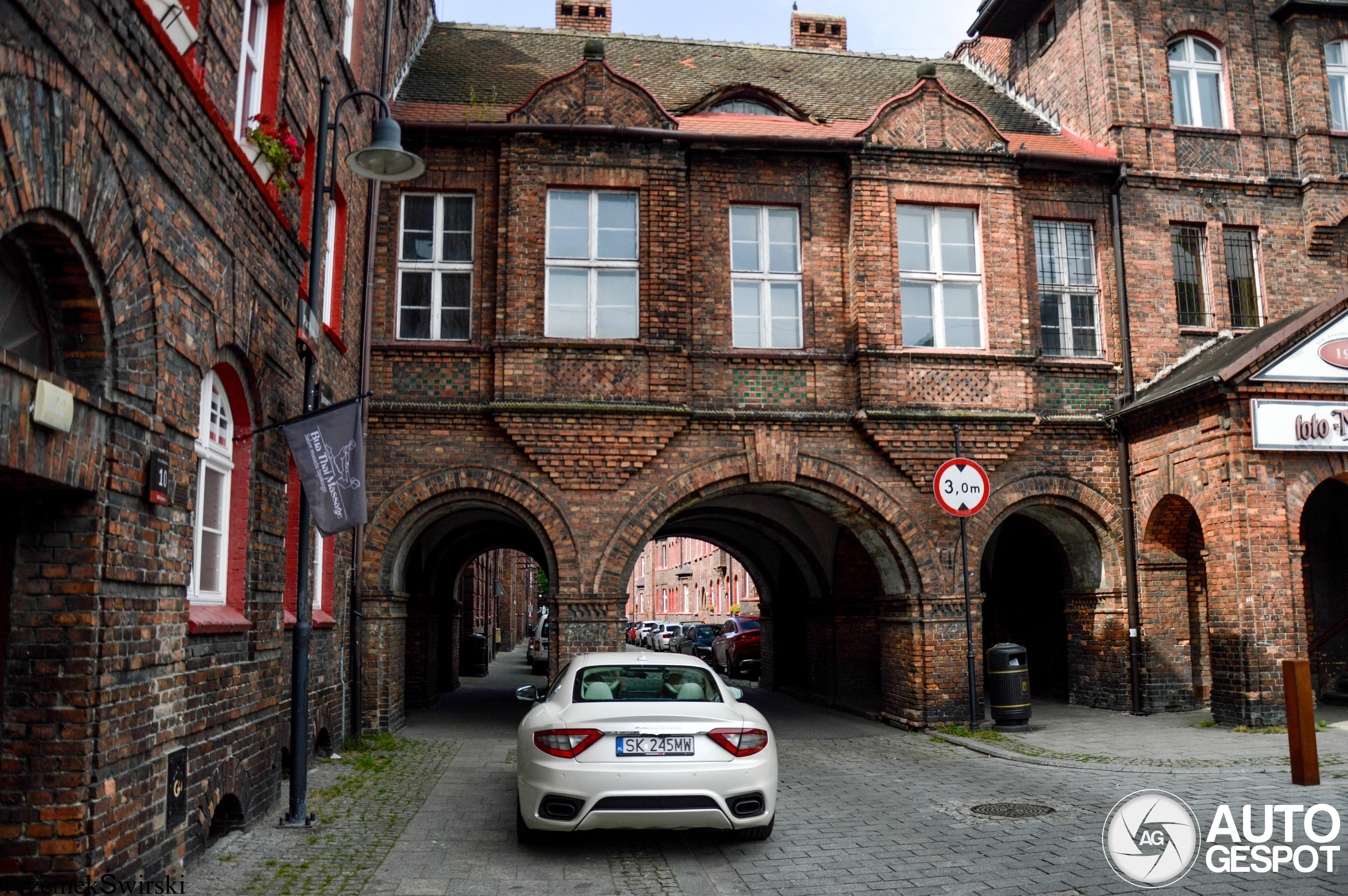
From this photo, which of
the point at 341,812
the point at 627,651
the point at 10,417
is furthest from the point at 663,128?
the point at 10,417

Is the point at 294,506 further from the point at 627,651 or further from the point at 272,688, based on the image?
the point at 627,651

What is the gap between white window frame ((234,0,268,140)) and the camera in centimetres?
828

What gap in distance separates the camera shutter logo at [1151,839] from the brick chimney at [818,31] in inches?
744

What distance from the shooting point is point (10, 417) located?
183 inches

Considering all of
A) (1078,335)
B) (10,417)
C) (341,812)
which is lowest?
(341,812)

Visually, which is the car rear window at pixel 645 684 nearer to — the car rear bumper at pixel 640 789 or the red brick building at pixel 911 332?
the car rear bumper at pixel 640 789

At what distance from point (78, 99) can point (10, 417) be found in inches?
66.7

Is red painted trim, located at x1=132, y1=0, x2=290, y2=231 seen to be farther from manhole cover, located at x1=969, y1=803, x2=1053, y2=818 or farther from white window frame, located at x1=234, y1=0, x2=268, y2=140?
manhole cover, located at x1=969, y1=803, x2=1053, y2=818

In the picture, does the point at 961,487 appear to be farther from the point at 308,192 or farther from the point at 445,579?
the point at 445,579

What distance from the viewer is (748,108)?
678 inches

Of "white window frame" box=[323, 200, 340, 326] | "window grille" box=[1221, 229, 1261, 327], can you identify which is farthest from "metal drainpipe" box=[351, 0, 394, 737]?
"window grille" box=[1221, 229, 1261, 327]

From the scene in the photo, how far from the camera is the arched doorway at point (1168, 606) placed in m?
14.8

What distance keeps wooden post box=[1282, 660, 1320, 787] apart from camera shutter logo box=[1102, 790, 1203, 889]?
1.25 meters

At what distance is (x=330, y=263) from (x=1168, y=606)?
41.0ft
